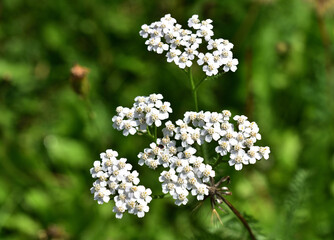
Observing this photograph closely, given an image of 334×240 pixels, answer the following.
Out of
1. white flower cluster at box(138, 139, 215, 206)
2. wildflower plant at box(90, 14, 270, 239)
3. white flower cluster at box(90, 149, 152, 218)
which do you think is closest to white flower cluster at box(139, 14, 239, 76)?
wildflower plant at box(90, 14, 270, 239)

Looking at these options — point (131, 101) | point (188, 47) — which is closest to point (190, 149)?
point (188, 47)

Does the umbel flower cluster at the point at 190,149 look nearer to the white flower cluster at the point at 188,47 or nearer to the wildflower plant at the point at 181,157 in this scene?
the wildflower plant at the point at 181,157

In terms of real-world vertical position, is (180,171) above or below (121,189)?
above

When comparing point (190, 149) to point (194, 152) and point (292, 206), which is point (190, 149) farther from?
point (292, 206)

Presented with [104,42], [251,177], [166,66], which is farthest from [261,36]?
[104,42]

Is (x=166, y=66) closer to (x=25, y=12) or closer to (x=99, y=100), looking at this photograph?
(x=99, y=100)

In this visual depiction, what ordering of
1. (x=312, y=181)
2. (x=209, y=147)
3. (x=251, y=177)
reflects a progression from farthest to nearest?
1. (x=251, y=177)
2. (x=312, y=181)
3. (x=209, y=147)
